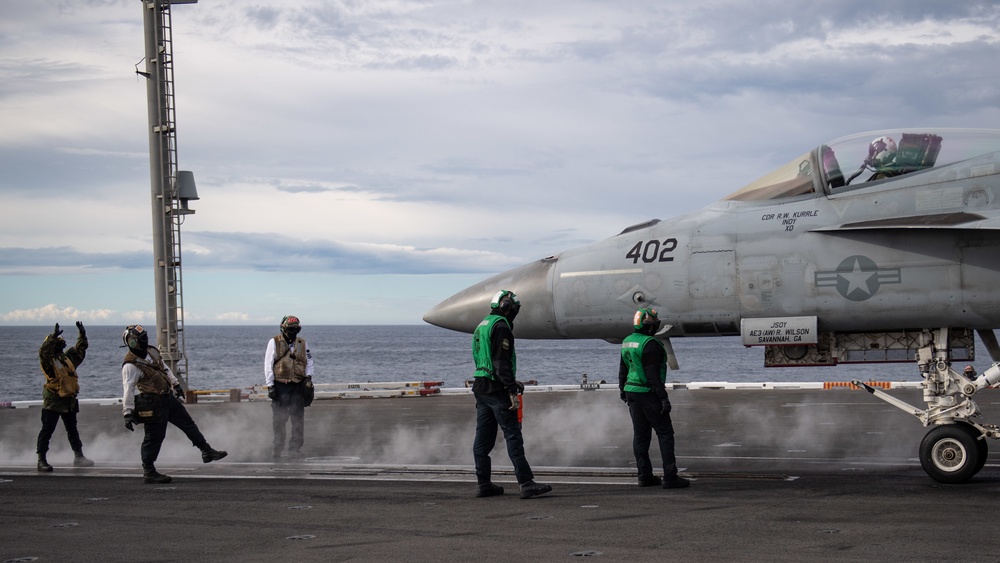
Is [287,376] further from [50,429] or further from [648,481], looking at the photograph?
[648,481]

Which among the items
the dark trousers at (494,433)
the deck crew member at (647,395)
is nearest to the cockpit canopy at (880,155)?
the deck crew member at (647,395)

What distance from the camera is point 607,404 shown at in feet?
79.5

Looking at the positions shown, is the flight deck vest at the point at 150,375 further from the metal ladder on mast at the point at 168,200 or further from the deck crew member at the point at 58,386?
the metal ladder on mast at the point at 168,200

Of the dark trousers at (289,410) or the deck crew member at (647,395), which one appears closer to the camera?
the deck crew member at (647,395)

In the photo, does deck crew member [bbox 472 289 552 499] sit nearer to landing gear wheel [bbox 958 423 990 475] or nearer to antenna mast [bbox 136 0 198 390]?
landing gear wheel [bbox 958 423 990 475]

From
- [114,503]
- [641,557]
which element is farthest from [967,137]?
[114,503]

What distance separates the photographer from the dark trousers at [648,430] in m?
10.3

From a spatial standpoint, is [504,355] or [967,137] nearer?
[504,355]

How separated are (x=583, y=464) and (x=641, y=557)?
20.8ft

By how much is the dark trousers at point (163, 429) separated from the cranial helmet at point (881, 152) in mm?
8596

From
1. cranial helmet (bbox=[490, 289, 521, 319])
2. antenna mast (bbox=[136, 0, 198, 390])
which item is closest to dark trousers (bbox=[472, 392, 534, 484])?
cranial helmet (bbox=[490, 289, 521, 319])

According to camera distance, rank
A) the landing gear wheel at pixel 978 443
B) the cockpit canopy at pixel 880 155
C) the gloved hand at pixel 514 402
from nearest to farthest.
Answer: the gloved hand at pixel 514 402
the landing gear wheel at pixel 978 443
the cockpit canopy at pixel 880 155

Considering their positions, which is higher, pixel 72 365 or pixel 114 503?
pixel 72 365

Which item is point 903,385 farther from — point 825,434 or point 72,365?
point 72,365
